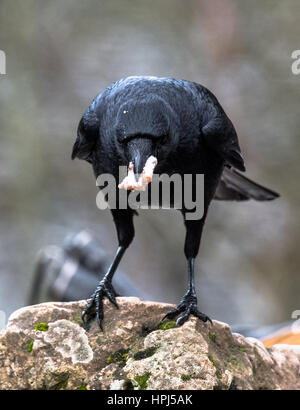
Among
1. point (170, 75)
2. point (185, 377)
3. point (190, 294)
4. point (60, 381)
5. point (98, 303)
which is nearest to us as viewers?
point (185, 377)

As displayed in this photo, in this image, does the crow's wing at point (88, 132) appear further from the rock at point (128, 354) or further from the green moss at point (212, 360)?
the green moss at point (212, 360)

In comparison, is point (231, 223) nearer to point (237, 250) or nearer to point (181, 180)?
point (237, 250)

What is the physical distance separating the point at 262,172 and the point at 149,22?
10.3 feet

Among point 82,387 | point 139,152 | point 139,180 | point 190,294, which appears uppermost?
point 139,152

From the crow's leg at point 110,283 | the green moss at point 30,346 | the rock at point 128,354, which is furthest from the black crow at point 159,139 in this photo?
the green moss at point 30,346

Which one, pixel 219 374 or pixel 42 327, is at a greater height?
pixel 42 327

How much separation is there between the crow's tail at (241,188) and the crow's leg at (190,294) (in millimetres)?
968

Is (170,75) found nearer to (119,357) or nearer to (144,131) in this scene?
(144,131)

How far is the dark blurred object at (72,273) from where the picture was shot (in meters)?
5.98

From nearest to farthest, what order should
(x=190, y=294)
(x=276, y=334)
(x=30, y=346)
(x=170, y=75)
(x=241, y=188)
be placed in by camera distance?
(x=30, y=346)
(x=190, y=294)
(x=241, y=188)
(x=276, y=334)
(x=170, y=75)

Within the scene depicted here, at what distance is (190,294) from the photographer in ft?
12.7

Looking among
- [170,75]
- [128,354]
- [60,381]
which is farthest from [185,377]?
[170,75]

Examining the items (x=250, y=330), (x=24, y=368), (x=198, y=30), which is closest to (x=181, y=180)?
(x=24, y=368)

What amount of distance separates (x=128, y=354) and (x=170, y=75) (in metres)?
6.87
